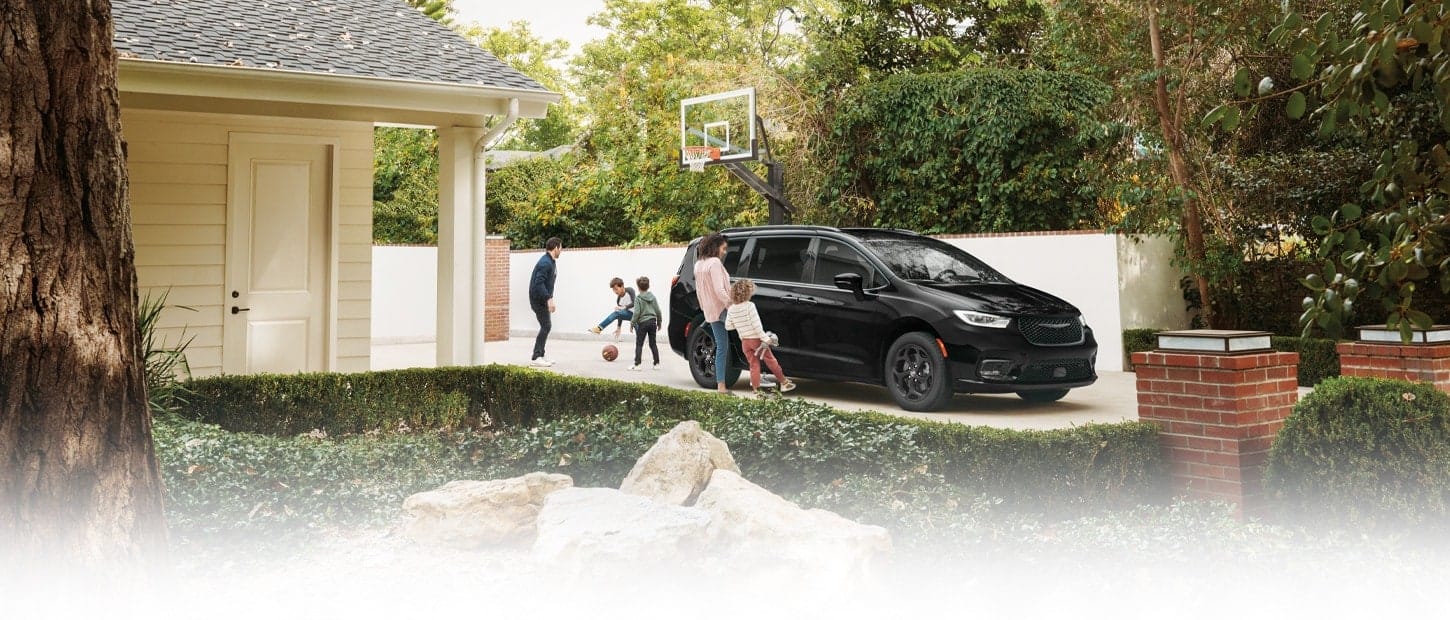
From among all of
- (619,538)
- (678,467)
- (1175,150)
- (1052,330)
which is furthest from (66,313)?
(1175,150)

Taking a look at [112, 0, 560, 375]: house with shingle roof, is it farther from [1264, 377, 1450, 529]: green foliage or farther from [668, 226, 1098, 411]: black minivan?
[1264, 377, 1450, 529]: green foliage

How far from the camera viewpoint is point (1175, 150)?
14.2 m

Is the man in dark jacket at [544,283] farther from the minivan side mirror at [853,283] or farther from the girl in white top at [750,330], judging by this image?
the minivan side mirror at [853,283]

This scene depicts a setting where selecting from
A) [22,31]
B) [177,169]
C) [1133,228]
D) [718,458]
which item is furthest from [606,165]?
[22,31]

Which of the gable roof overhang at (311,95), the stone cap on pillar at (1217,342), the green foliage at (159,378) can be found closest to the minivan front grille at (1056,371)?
the stone cap on pillar at (1217,342)

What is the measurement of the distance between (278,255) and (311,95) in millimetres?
2025

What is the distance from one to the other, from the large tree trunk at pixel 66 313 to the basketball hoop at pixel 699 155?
17.2 meters

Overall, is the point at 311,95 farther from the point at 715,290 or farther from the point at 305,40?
→ the point at 715,290

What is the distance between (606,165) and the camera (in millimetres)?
30672

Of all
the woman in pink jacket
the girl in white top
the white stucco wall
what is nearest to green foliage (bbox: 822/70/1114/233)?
the woman in pink jacket

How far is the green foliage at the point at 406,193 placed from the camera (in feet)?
101

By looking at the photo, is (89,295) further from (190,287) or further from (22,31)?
(190,287)

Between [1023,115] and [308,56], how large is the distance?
39.5 feet

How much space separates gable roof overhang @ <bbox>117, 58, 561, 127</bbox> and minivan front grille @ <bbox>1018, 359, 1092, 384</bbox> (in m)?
4.97
